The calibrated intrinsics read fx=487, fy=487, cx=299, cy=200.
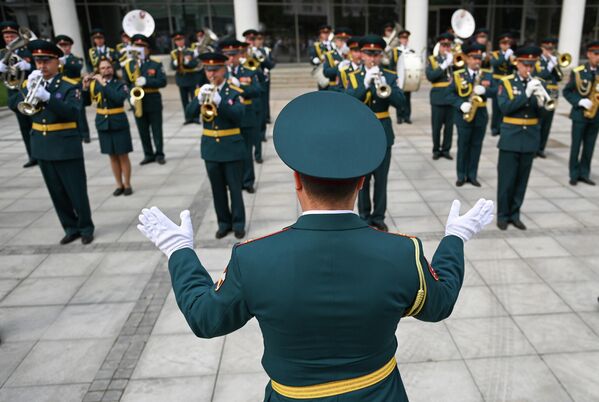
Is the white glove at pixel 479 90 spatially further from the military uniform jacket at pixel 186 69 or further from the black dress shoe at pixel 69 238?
the military uniform jacket at pixel 186 69

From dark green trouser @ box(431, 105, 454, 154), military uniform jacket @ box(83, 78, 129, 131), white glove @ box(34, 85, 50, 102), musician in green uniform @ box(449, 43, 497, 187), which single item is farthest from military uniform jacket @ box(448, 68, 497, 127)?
white glove @ box(34, 85, 50, 102)

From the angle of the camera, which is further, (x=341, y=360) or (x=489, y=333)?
(x=489, y=333)

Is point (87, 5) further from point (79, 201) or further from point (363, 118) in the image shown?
point (363, 118)

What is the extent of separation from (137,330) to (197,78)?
31.1 feet

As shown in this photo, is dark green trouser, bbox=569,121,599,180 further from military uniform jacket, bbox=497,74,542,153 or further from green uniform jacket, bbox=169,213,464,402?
green uniform jacket, bbox=169,213,464,402

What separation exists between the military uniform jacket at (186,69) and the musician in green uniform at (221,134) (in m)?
6.89

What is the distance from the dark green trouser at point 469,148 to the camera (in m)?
7.76

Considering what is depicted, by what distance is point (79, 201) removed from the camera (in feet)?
19.4

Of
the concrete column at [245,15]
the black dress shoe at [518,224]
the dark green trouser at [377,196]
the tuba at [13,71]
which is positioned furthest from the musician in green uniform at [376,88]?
the concrete column at [245,15]

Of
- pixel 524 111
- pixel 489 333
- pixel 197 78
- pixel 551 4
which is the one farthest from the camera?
pixel 551 4

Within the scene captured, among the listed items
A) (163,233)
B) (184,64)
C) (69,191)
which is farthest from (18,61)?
(163,233)

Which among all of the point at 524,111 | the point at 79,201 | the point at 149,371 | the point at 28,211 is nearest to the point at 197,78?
the point at 28,211

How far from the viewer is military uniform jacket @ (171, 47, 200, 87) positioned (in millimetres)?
12164

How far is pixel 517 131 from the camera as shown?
5902 mm
